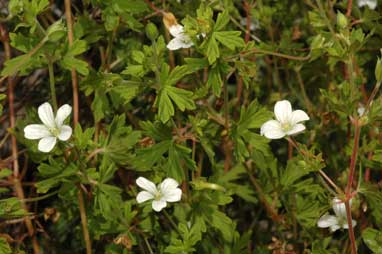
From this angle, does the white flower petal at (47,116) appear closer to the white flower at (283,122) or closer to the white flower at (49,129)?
the white flower at (49,129)

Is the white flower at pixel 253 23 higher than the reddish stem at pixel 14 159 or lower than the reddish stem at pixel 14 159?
higher

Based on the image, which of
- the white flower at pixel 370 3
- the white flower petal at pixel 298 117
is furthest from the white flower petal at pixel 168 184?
the white flower at pixel 370 3

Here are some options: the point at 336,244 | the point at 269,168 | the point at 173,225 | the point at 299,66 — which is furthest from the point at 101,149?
the point at 336,244

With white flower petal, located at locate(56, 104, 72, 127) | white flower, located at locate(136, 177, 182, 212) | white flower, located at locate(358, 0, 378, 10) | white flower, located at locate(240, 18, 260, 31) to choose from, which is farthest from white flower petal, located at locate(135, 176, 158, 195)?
white flower, located at locate(358, 0, 378, 10)

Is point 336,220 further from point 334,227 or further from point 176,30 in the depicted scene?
point 176,30

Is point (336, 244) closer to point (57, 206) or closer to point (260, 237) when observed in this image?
point (260, 237)

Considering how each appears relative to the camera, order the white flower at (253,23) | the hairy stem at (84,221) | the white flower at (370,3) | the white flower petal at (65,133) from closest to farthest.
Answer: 1. the white flower petal at (65,133)
2. the hairy stem at (84,221)
3. the white flower at (370,3)
4. the white flower at (253,23)

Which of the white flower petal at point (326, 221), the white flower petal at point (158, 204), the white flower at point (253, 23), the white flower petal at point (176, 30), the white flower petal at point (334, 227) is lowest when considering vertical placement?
the white flower petal at point (334, 227)
